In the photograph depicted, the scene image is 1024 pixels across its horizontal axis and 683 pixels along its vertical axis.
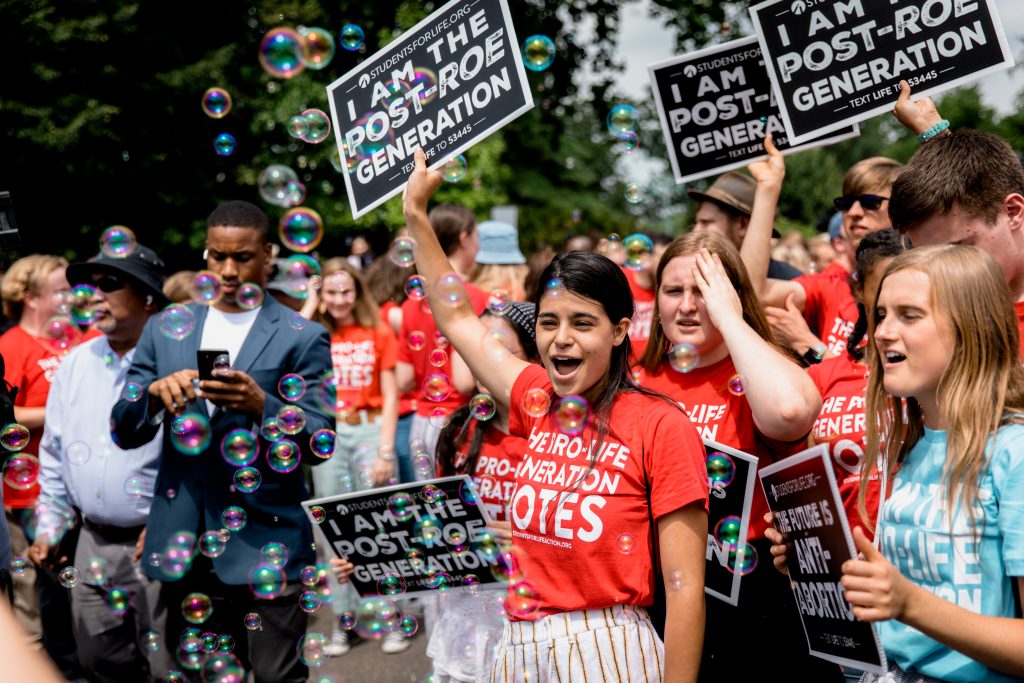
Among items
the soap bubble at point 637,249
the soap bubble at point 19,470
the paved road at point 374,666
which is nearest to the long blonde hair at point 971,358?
the soap bubble at point 637,249

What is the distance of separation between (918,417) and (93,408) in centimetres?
349

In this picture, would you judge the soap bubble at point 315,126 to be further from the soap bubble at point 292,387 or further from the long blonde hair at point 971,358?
the long blonde hair at point 971,358

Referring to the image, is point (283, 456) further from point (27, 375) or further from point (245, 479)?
point (27, 375)

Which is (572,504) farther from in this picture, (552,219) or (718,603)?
(552,219)

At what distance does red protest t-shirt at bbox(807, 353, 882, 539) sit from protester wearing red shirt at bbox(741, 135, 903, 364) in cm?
88

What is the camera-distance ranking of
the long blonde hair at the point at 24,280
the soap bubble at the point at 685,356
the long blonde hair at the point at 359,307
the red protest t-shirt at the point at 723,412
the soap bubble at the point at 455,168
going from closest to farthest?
the red protest t-shirt at the point at 723,412 < the soap bubble at the point at 685,356 < the soap bubble at the point at 455,168 < the long blonde hair at the point at 24,280 < the long blonde hair at the point at 359,307

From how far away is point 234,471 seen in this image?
12.2 feet

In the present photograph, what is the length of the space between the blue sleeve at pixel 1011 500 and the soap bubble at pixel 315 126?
2858mm

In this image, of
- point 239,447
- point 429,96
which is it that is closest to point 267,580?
point 239,447

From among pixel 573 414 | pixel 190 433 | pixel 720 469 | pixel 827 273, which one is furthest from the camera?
pixel 827 273

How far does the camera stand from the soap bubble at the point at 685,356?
3049 millimetres

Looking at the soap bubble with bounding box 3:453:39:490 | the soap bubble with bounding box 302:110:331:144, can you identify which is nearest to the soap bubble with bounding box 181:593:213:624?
the soap bubble with bounding box 3:453:39:490

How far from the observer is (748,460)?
266cm

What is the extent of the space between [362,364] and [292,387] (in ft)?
8.89
